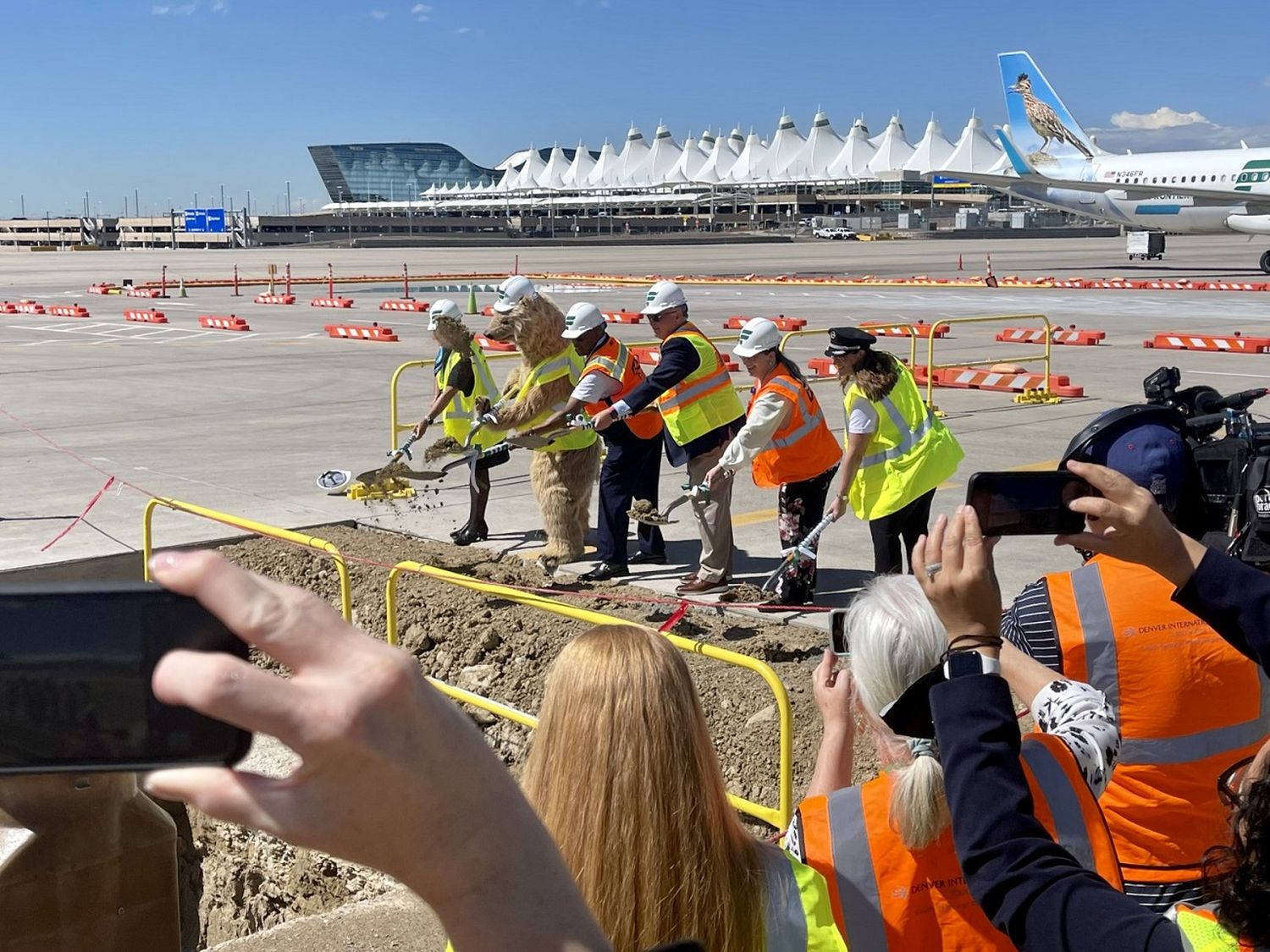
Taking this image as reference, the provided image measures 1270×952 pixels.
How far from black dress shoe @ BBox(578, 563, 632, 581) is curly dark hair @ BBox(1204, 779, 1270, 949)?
7.01m

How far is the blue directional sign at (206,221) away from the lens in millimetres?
117831

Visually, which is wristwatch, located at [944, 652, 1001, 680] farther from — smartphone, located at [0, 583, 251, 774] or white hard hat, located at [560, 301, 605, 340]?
white hard hat, located at [560, 301, 605, 340]

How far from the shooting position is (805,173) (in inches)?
6230

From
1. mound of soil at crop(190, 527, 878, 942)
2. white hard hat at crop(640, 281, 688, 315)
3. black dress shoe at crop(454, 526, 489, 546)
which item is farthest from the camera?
black dress shoe at crop(454, 526, 489, 546)

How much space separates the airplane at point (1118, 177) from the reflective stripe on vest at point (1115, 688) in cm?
4179

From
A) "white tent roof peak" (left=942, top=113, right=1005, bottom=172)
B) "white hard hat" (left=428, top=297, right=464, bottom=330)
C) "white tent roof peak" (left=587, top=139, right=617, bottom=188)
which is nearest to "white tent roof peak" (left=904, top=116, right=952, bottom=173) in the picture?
"white tent roof peak" (left=942, top=113, right=1005, bottom=172)

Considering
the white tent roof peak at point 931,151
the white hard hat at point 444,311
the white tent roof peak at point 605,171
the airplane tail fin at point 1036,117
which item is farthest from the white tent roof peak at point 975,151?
the white hard hat at point 444,311

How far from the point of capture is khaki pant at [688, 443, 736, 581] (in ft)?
27.1

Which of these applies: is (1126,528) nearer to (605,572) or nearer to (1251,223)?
(605,572)

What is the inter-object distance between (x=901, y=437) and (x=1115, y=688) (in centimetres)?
437

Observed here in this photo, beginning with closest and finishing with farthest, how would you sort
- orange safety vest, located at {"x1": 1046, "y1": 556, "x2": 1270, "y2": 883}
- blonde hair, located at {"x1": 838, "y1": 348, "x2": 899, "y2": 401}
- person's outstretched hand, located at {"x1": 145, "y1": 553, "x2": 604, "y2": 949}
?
1. person's outstretched hand, located at {"x1": 145, "y1": 553, "x2": 604, "y2": 949}
2. orange safety vest, located at {"x1": 1046, "y1": 556, "x2": 1270, "y2": 883}
3. blonde hair, located at {"x1": 838, "y1": 348, "x2": 899, "y2": 401}

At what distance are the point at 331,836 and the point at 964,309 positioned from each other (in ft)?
97.7

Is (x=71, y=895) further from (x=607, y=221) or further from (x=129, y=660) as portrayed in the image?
(x=607, y=221)

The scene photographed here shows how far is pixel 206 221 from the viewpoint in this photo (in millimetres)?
118875
